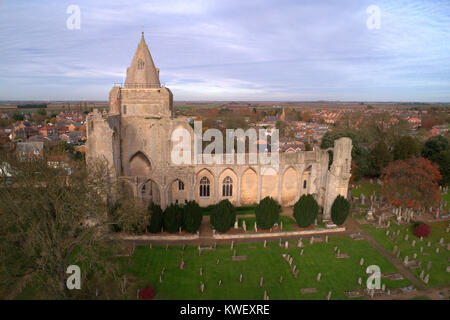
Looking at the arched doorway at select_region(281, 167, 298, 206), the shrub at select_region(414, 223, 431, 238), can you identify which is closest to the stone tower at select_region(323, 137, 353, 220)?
the arched doorway at select_region(281, 167, 298, 206)

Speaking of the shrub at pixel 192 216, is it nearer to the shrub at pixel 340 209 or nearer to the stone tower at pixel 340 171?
the shrub at pixel 340 209

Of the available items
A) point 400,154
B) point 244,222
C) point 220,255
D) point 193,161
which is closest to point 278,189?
point 244,222

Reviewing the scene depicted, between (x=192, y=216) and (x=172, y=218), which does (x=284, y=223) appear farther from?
(x=172, y=218)

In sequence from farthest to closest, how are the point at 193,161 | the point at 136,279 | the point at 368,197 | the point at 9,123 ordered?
the point at 9,123
the point at 368,197
the point at 193,161
the point at 136,279

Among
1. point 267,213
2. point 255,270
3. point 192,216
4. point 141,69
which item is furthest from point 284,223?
point 141,69
